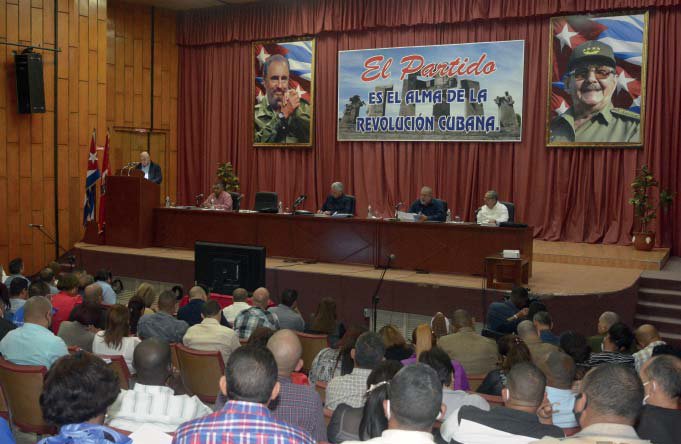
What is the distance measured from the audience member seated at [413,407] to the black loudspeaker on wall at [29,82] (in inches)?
386

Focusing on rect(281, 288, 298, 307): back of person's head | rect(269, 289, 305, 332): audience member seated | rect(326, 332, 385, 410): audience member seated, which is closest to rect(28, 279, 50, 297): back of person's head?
rect(269, 289, 305, 332): audience member seated

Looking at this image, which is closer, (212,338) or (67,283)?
(212,338)

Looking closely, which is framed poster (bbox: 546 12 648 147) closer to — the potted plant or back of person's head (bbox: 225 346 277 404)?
the potted plant

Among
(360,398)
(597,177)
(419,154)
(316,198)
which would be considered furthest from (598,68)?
(360,398)

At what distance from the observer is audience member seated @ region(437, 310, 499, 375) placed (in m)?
5.07

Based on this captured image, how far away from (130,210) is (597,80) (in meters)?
Result: 7.40

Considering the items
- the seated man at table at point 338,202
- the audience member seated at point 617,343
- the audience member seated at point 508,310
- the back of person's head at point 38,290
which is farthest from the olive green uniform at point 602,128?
the back of person's head at point 38,290

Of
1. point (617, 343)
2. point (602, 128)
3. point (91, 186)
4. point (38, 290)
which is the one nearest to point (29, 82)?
point (91, 186)

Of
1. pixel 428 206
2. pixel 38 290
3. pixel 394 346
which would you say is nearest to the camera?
pixel 394 346

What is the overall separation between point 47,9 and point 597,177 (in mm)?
8941

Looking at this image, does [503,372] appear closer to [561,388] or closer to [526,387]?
[561,388]

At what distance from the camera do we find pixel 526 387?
3051 millimetres

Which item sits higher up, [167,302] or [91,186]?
[91,186]

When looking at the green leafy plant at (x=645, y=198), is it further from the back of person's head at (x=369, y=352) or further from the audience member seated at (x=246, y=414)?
the audience member seated at (x=246, y=414)
